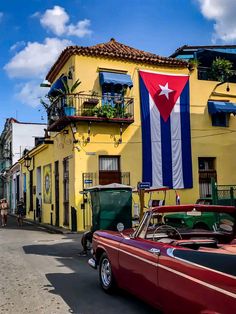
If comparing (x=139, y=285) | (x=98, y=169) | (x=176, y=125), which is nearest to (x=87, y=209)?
(x=98, y=169)

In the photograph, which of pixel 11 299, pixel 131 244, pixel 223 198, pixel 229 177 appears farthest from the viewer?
pixel 229 177

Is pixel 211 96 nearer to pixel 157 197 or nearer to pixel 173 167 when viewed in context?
pixel 173 167

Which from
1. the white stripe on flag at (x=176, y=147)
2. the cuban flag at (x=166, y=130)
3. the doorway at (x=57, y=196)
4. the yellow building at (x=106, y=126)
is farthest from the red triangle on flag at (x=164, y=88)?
Answer: the doorway at (x=57, y=196)

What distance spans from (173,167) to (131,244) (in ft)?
46.8

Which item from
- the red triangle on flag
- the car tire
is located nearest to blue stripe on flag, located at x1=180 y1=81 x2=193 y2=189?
the red triangle on flag

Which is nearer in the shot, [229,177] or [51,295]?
[51,295]

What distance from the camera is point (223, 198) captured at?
46.5 feet

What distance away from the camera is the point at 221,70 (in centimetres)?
2148

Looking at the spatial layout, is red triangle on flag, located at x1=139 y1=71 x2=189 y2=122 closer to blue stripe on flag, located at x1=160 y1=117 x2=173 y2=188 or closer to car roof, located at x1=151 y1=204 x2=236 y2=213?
blue stripe on flag, located at x1=160 y1=117 x2=173 y2=188

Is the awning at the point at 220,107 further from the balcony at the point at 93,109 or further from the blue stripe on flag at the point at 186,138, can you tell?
the balcony at the point at 93,109

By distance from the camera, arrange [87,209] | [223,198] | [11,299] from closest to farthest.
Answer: [11,299]
[223,198]
[87,209]

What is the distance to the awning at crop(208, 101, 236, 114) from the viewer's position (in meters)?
20.5

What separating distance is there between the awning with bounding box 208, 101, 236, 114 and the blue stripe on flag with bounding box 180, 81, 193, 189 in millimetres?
1307

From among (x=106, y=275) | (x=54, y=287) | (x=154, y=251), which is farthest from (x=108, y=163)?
(x=154, y=251)
